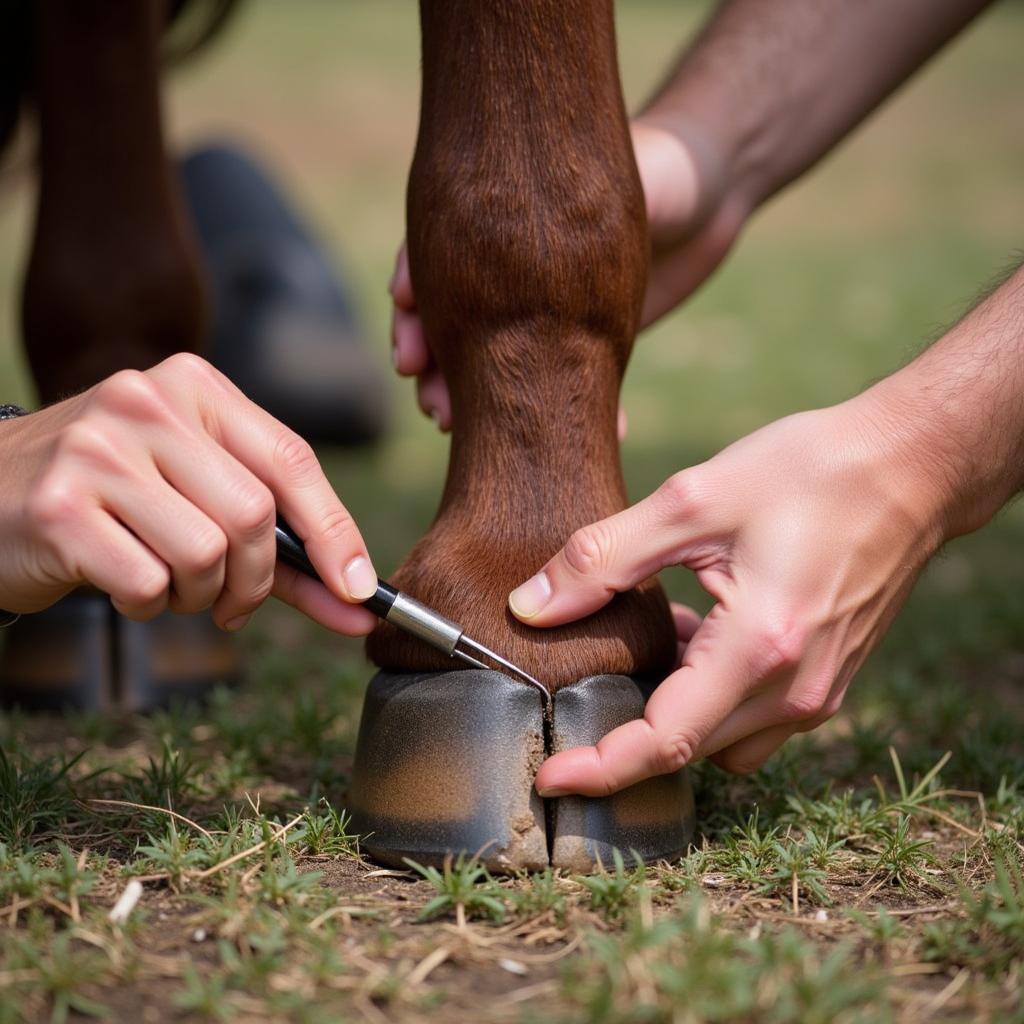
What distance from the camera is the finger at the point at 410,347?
1.58 meters

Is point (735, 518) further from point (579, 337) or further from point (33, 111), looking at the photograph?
point (33, 111)

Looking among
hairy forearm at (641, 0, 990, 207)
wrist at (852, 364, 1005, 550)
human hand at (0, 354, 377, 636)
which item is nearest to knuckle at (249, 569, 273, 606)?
human hand at (0, 354, 377, 636)

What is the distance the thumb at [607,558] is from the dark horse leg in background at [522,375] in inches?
1.2

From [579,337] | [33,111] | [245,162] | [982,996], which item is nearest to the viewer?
[982,996]

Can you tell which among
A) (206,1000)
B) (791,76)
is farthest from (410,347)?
(206,1000)

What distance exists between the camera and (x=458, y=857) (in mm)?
1136

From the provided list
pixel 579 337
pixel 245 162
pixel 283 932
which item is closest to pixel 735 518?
pixel 579 337

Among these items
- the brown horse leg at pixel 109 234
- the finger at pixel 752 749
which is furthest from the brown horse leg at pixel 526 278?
the brown horse leg at pixel 109 234

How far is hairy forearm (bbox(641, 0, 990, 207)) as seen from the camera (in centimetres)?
189

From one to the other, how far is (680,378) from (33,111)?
10.1 ft

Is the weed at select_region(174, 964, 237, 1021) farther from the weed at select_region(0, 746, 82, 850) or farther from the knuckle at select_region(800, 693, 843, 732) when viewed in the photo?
the knuckle at select_region(800, 693, 843, 732)

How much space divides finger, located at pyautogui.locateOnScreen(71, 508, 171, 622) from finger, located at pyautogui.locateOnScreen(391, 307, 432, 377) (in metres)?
0.56

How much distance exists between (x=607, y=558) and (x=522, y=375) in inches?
8.4

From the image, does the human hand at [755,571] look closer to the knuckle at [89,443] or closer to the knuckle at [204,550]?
the knuckle at [204,550]
